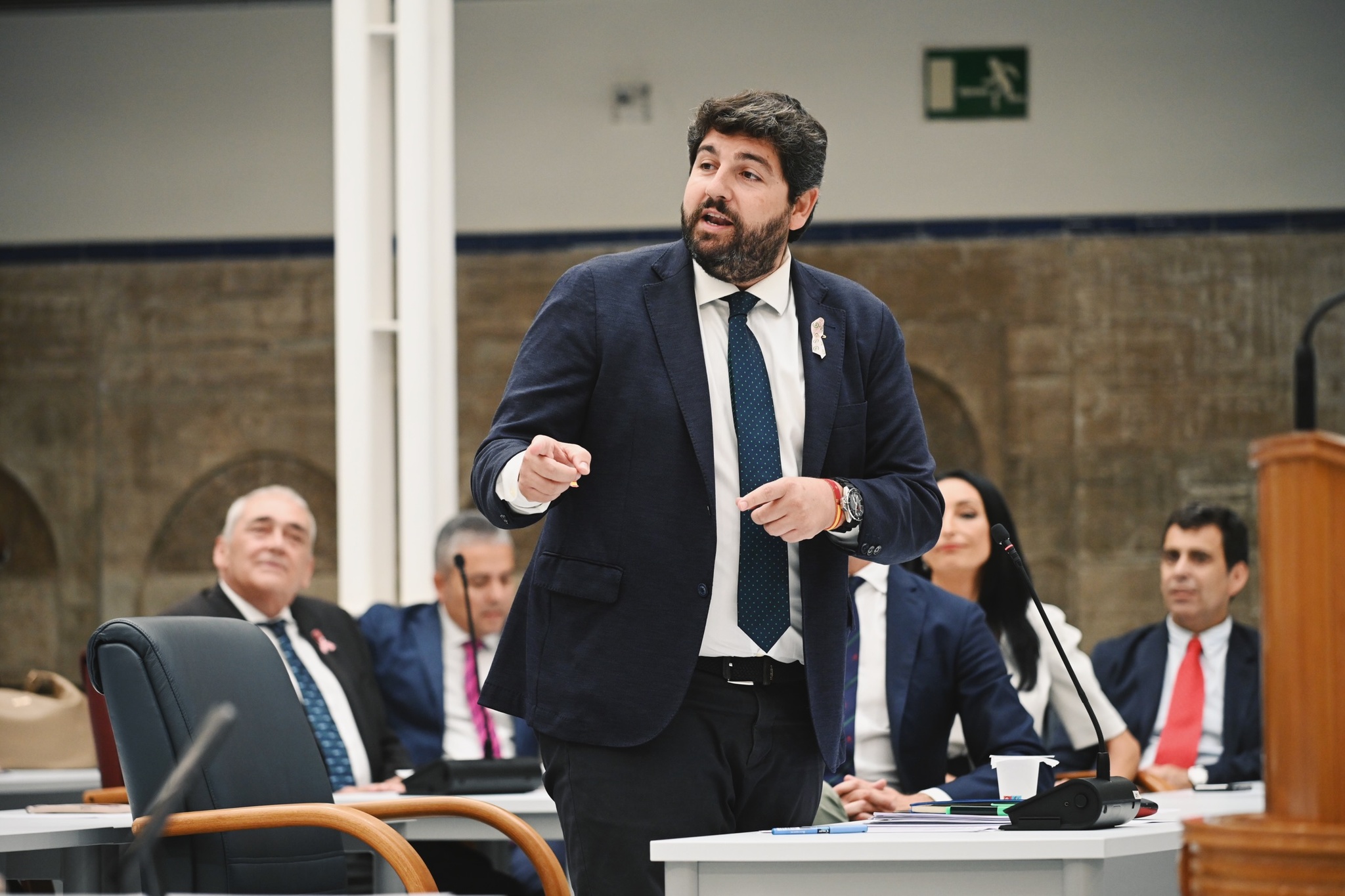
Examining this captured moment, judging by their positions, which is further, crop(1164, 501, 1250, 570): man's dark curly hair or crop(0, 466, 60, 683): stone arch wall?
crop(0, 466, 60, 683): stone arch wall

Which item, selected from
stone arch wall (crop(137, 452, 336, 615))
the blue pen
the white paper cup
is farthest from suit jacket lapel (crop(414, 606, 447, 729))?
stone arch wall (crop(137, 452, 336, 615))

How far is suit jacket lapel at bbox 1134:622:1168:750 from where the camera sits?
4.54 metres

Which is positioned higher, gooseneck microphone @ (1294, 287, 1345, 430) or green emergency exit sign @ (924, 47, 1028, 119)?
green emergency exit sign @ (924, 47, 1028, 119)

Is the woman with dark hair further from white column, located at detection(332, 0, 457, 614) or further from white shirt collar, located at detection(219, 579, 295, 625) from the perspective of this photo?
white column, located at detection(332, 0, 457, 614)

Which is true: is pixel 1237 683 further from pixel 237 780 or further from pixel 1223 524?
pixel 237 780

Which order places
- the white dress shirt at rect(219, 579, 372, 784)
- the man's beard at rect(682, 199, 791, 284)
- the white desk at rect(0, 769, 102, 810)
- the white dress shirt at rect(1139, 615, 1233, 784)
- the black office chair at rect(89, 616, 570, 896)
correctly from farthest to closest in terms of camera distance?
the white dress shirt at rect(1139, 615, 1233, 784) → the white dress shirt at rect(219, 579, 372, 784) → the white desk at rect(0, 769, 102, 810) → the black office chair at rect(89, 616, 570, 896) → the man's beard at rect(682, 199, 791, 284)

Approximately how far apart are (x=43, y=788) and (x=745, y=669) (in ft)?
8.18

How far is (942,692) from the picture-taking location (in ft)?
11.4

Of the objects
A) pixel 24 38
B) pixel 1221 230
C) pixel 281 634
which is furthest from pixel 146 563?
pixel 1221 230

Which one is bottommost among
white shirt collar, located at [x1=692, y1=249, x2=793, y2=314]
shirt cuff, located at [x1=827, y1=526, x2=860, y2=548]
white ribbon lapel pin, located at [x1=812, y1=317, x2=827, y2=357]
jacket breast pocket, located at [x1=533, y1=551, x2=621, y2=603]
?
jacket breast pocket, located at [x1=533, y1=551, x2=621, y2=603]

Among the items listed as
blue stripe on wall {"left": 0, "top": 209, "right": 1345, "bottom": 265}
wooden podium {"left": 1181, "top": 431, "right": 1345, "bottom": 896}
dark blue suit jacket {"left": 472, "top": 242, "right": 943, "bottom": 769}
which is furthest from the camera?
blue stripe on wall {"left": 0, "top": 209, "right": 1345, "bottom": 265}

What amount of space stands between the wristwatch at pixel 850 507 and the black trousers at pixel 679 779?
236 mm

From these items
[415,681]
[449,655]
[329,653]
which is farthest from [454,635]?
[329,653]

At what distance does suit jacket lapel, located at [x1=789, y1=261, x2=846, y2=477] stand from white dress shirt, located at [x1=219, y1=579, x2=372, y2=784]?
2.29 meters
